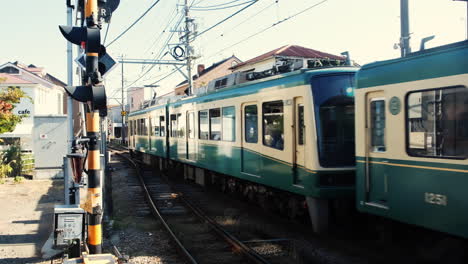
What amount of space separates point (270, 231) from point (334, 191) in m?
1.99

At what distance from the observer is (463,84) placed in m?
5.12

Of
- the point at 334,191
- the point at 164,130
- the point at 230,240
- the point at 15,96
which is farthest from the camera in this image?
the point at 164,130

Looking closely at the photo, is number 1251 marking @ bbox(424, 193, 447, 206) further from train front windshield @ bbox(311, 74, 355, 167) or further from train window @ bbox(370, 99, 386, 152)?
train front windshield @ bbox(311, 74, 355, 167)

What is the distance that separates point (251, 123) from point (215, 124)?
7.84 ft

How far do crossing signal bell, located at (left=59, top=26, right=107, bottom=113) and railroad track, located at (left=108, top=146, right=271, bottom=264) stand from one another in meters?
3.00

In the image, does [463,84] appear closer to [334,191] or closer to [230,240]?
[334,191]

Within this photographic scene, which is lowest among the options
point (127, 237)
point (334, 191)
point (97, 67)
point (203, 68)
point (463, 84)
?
point (127, 237)

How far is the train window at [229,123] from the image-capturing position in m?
11.1

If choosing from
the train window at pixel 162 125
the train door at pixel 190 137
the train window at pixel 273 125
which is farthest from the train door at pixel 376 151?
the train window at pixel 162 125

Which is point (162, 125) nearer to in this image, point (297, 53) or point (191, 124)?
point (191, 124)

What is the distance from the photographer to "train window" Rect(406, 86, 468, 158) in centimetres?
518

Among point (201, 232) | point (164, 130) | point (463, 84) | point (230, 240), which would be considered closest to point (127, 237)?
point (201, 232)

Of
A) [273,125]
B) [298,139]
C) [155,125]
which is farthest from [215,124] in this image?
[155,125]

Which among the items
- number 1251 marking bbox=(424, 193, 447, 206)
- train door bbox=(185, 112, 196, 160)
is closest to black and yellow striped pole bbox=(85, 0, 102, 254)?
number 1251 marking bbox=(424, 193, 447, 206)
